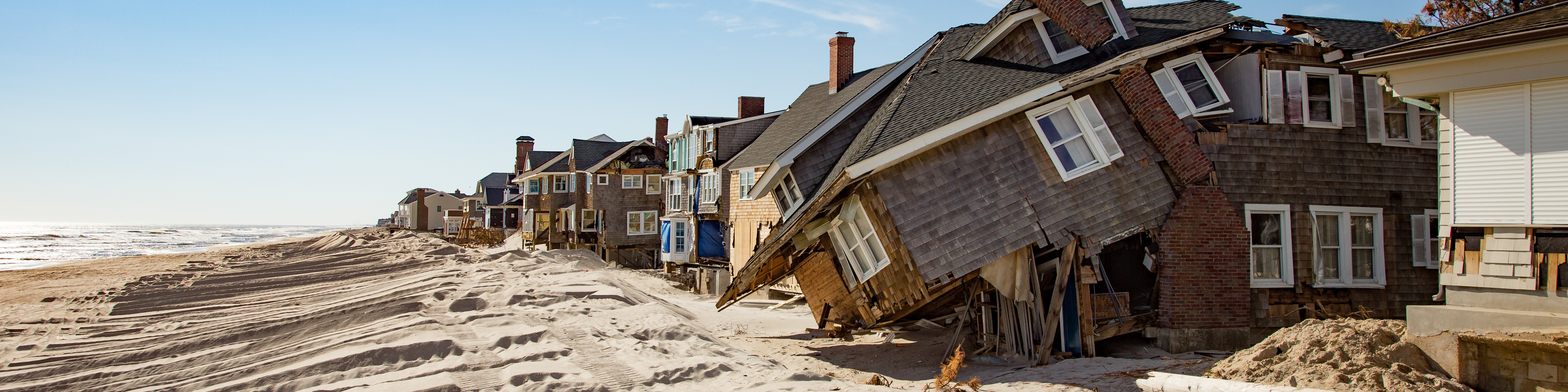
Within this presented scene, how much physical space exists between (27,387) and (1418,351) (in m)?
19.8

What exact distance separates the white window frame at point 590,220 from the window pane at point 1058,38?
1414 inches

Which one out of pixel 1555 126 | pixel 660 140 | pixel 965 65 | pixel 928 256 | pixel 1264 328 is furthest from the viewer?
pixel 660 140

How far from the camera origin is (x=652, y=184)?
47.6 m

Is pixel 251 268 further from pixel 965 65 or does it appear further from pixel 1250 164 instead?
pixel 1250 164

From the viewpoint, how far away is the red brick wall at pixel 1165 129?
534 inches

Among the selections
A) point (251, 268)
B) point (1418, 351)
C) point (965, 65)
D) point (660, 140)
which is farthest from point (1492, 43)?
point (251, 268)

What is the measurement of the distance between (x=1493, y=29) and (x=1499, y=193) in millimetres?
1839

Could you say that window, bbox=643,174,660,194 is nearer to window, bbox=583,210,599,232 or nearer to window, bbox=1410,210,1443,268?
window, bbox=583,210,599,232

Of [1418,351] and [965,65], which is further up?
[965,65]

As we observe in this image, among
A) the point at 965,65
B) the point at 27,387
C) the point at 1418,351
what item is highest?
the point at 965,65

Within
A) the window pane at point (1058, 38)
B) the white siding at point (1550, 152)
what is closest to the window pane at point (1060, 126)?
the window pane at point (1058, 38)

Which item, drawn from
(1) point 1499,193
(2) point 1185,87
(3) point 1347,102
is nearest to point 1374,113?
(3) point 1347,102

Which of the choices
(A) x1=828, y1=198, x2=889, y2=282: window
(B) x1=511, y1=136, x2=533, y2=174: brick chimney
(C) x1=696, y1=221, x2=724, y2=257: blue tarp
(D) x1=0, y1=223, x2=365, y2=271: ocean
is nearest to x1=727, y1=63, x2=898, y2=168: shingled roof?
(C) x1=696, y1=221, x2=724, y2=257: blue tarp

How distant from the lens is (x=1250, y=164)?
13.8 metres
